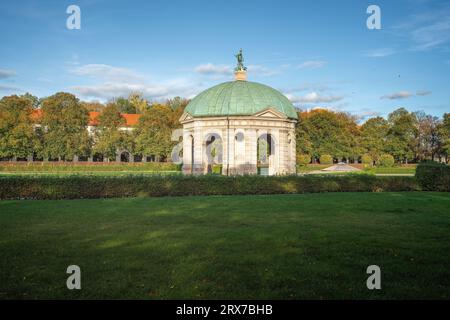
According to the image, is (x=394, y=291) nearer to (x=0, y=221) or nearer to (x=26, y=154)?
(x=0, y=221)

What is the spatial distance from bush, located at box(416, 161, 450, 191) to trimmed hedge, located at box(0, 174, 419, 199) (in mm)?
2542

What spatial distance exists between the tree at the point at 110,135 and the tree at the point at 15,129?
33.8 feet

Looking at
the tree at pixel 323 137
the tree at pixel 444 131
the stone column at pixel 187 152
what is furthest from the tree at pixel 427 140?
the stone column at pixel 187 152

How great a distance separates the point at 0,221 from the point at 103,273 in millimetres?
7929

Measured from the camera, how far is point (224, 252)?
9555mm

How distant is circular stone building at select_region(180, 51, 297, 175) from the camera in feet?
129

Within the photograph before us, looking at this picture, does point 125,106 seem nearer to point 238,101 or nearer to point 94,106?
point 94,106

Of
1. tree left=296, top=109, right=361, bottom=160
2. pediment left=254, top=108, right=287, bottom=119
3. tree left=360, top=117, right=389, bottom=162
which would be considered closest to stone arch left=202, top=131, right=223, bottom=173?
pediment left=254, top=108, right=287, bottom=119

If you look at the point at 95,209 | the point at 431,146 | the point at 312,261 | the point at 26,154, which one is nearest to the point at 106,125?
the point at 26,154

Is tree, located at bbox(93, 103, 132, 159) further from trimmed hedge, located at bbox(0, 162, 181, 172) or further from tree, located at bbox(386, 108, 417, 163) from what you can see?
tree, located at bbox(386, 108, 417, 163)

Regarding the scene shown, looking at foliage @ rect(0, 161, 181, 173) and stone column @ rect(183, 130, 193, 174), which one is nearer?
stone column @ rect(183, 130, 193, 174)

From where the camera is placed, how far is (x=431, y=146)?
80.8 meters

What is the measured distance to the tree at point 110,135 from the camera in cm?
6800
